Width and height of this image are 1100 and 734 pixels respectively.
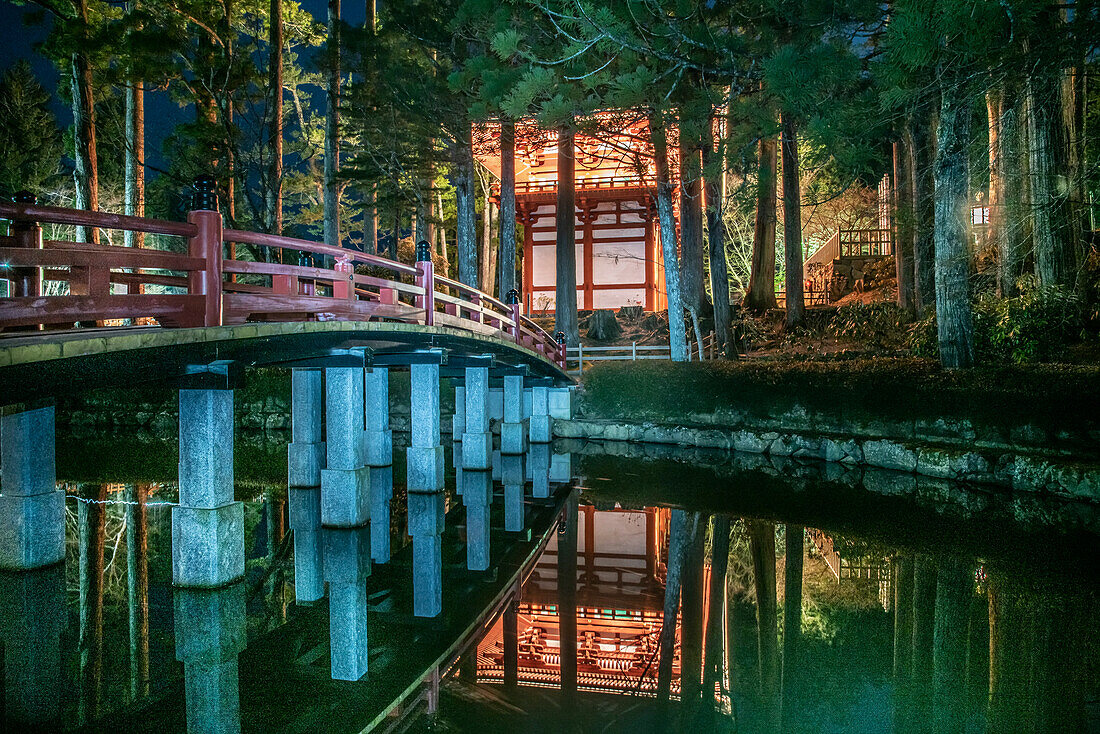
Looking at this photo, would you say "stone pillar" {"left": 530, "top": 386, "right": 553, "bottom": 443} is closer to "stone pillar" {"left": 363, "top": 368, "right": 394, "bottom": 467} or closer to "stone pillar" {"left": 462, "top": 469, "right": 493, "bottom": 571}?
"stone pillar" {"left": 462, "top": 469, "right": 493, "bottom": 571}

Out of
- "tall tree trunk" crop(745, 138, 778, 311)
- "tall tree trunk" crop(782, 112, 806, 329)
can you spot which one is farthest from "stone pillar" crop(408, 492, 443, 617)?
"tall tree trunk" crop(745, 138, 778, 311)

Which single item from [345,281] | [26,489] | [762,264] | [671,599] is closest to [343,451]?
[345,281]

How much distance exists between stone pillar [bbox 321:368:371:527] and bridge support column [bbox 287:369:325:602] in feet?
1.38

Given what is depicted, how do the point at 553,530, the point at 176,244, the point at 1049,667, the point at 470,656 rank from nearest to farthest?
the point at 1049,667 < the point at 470,656 < the point at 553,530 < the point at 176,244

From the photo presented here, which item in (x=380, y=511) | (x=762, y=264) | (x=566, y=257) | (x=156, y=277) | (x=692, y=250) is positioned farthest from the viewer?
(x=762, y=264)

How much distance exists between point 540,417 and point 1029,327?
36.1 ft

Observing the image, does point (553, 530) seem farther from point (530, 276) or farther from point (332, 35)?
point (530, 276)

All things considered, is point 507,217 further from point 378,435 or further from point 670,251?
point 378,435

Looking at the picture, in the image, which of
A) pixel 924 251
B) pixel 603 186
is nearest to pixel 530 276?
pixel 603 186

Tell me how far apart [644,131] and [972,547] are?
11.2m

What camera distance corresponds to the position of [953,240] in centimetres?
1364

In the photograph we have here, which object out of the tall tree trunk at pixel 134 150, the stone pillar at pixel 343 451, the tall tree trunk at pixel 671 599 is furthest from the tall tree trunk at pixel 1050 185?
the tall tree trunk at pixel 134 150

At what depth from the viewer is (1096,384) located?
1142cm

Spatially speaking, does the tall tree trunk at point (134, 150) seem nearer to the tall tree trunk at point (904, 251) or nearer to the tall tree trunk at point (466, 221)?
the tall tree trunk at point (466, 221)
